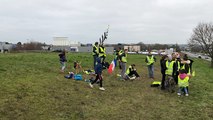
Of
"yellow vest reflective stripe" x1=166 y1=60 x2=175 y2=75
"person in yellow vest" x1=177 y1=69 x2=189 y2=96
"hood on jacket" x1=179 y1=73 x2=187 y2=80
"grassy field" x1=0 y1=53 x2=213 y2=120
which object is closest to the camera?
"grassy field" x1=0 y1=53 x2=213 y2=120

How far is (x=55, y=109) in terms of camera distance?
32.7 ft

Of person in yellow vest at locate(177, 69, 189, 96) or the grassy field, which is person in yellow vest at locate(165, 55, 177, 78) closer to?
person in yellow vest at locate(177, 69, 189, 96)

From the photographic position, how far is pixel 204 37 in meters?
59.6

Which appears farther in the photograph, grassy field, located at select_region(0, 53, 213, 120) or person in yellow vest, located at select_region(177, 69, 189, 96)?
person in yellow vest, located at select_region(177, 69, 189, 96)

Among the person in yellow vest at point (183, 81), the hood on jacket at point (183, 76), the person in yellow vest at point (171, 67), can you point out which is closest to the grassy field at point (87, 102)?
the person in yellow vest at point (183, 81)

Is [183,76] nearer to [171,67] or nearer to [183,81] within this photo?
[183,81]

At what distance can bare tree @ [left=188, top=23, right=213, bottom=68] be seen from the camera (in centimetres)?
5762

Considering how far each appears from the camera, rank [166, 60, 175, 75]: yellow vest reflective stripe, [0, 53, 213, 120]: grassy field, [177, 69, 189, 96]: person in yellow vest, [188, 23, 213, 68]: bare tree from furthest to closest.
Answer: [188, 23, 213, 68]: bare tree, [166, 60, 175, 75]: yellow vest reflective stripe, [177, 69, 189, 96]: person in yellow vest, [0, 53, 213, 120]: grassy field

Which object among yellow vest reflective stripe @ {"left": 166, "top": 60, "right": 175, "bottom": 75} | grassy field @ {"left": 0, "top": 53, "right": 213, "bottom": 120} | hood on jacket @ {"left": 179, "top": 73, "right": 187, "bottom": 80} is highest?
yellow vest reflective stripe @ {"left": 166, "top": 60, "right": 175, "bottom": 75}

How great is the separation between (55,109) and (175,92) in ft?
23.5

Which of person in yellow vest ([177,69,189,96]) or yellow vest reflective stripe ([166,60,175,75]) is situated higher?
yellow vest reflective stripe ([166,60,175,75])

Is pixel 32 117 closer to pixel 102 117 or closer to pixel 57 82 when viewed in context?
pixel 102 117

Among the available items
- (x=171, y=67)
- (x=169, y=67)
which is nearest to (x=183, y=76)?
(x=171, y=67)

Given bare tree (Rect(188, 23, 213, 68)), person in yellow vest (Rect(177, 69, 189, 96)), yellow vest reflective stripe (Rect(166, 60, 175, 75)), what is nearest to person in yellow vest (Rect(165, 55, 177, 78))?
yellow vest reflective stripe (Rect(166, 60, 175, 75))
